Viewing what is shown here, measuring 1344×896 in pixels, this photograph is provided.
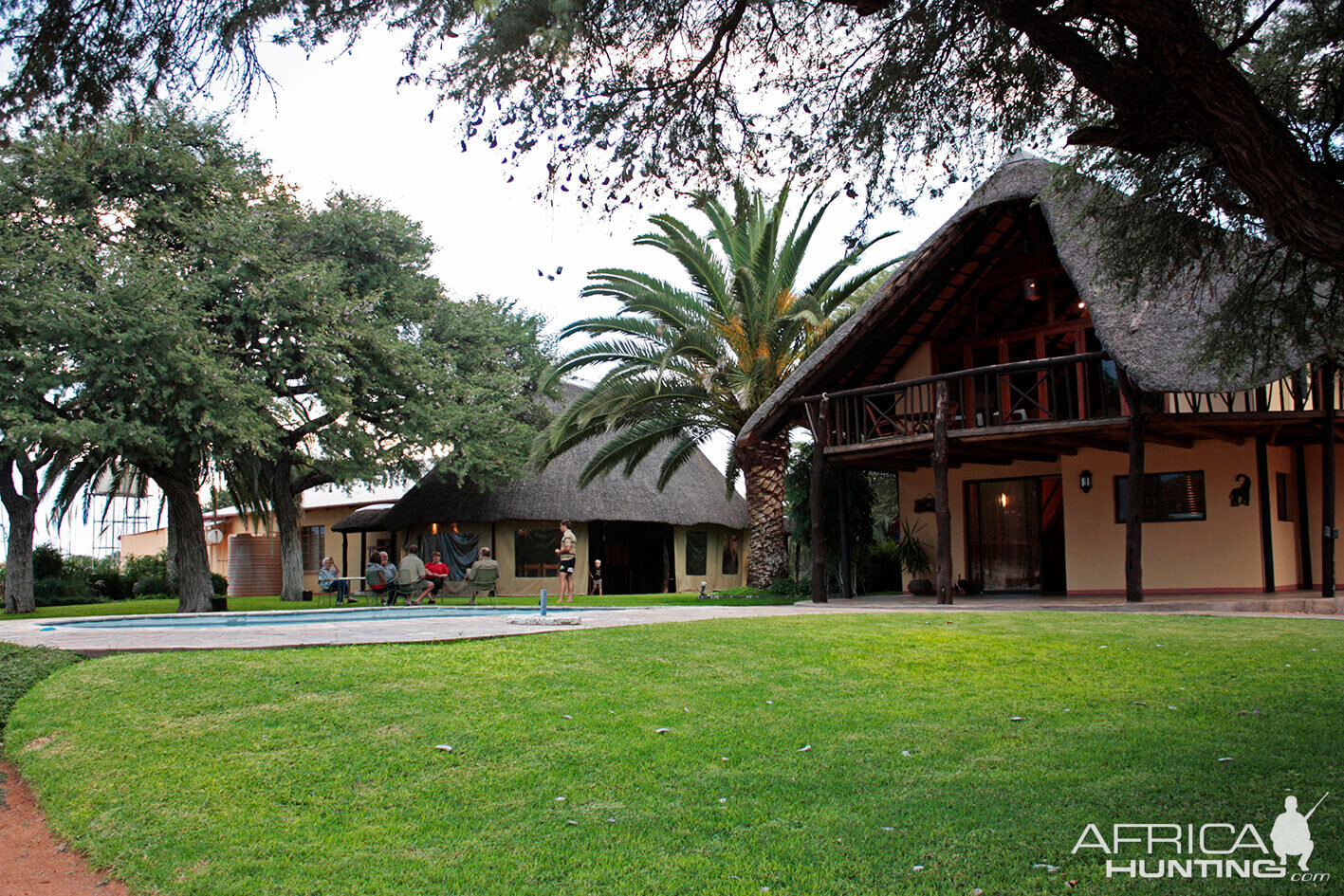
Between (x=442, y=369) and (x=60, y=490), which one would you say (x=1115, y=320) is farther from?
(x=60, y=490)

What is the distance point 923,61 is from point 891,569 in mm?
16206

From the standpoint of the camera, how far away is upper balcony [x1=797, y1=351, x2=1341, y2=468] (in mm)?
13211

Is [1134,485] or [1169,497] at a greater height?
[1134,485]

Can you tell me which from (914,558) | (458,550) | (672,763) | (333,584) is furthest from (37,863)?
(458,550)

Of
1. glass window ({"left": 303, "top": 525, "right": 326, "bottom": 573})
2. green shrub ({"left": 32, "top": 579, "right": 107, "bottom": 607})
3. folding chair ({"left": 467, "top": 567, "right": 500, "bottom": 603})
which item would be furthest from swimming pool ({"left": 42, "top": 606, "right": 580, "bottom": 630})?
glass window ({"left": 303, "top": 525, "right": 326, "bottom": 573})

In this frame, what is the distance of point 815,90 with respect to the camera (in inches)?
289

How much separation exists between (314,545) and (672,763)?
3099 centimetres

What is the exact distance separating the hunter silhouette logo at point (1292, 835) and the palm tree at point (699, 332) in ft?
49.3

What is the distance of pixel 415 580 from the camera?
783 inches

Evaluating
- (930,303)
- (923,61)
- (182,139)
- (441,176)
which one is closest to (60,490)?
(182,139)

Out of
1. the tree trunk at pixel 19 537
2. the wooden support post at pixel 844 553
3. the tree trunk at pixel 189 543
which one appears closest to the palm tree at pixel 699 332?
the wooden support post at pixel 844 553

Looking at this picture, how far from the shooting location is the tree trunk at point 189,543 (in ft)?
66.2

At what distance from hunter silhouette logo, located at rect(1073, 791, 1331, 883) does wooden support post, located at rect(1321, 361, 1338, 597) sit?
10.3m

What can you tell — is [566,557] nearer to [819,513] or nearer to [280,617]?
[819,513]
